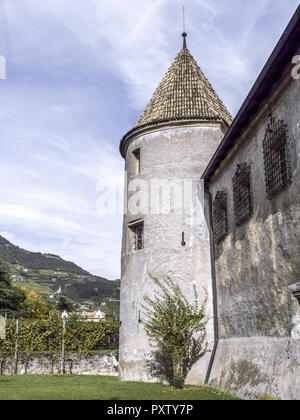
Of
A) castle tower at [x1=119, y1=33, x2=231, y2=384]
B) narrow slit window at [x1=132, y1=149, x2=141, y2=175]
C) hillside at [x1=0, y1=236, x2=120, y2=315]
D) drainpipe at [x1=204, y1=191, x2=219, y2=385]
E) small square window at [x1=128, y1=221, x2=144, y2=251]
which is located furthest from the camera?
hillside at [x1=0, y1=236, x2=120, y2=315]

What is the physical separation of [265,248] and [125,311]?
7670mm

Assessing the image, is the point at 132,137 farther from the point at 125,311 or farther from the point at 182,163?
the point at 125,311

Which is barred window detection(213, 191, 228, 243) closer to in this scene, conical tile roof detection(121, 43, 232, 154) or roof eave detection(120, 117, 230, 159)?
roof eave detection(120, 117, 230, 159)

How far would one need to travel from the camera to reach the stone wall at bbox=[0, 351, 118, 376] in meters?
19.1

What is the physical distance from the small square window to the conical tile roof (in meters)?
3.78

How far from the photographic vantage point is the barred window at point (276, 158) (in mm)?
8609

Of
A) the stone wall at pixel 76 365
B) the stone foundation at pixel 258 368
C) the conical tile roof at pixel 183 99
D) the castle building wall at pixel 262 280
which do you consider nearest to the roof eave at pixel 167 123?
the conical tile roof at pixel 183 99

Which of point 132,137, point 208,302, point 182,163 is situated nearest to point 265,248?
point 208,302

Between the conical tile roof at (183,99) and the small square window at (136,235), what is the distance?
3.78m

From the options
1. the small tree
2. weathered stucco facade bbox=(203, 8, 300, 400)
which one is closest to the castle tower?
the small tree

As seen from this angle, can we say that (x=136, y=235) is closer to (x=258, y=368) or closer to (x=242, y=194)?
(x=242, y=194)

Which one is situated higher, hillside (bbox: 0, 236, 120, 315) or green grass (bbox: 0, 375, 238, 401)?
hillside (bbox: 0, 236, 120, 315)

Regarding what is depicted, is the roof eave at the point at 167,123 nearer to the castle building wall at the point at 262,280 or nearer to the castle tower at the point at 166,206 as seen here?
the castle tower at the point at 166,206

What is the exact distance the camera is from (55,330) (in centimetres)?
1981
